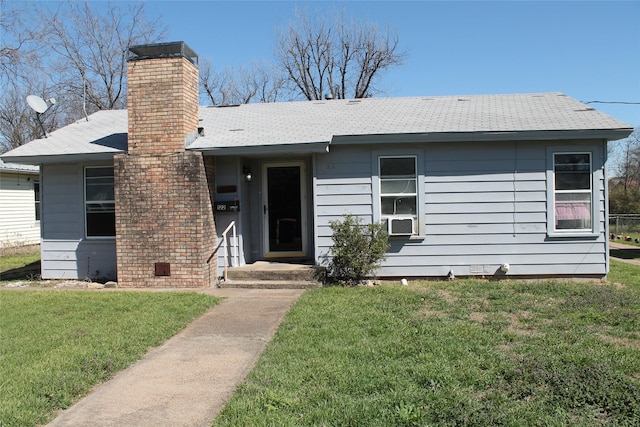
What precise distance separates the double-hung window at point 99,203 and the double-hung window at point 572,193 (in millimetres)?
8925

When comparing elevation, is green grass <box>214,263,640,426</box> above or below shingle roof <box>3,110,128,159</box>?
below

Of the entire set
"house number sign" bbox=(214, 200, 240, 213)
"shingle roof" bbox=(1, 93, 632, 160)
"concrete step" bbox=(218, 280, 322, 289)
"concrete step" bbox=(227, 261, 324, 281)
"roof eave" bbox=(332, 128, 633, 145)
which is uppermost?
"shingle roof" bbox=(1, 93, 632, 160)

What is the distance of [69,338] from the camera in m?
5.56

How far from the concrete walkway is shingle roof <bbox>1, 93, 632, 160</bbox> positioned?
4.00 m

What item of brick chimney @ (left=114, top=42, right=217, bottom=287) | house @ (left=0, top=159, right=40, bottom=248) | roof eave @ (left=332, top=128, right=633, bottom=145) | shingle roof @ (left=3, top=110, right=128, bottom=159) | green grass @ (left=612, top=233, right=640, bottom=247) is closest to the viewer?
roof eave @ (left=332, top=128, right=633, bottom=145)

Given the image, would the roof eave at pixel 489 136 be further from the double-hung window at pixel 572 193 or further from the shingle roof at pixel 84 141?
the shingle roof at pixel 84 141

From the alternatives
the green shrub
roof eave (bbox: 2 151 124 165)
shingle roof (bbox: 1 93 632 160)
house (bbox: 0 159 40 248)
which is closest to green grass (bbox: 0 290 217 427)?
the green shrub

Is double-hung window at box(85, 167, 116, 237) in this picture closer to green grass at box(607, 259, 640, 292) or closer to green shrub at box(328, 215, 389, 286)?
green shrub at box(328, 215, 389, 286)

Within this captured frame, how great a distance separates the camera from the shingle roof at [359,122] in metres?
8.99

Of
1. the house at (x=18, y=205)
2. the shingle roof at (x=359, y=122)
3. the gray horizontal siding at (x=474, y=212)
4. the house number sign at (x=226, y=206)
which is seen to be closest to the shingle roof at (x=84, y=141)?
the shingle roof at (x=359, y=122)

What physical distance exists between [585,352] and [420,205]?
15.9ft

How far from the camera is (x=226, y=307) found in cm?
734

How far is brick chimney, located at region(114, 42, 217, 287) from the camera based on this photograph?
29.5ft

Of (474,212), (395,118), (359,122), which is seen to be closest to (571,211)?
(474,212)
